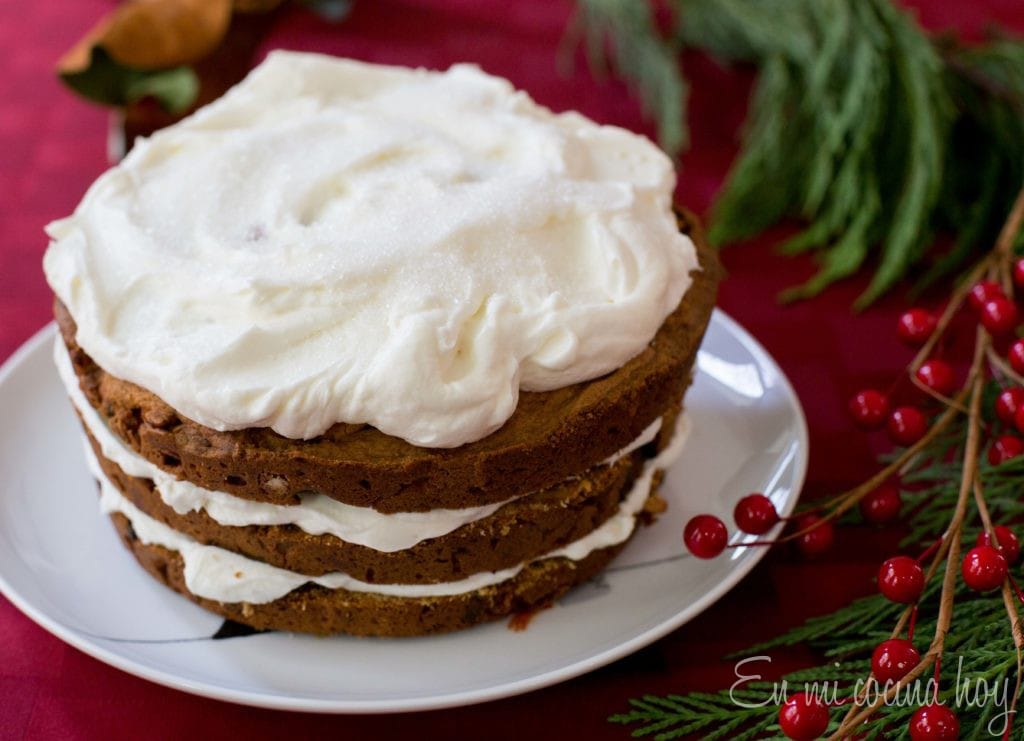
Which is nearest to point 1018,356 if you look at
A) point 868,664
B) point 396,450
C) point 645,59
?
point 868,664

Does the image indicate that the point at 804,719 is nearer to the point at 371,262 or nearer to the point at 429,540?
the point at 429,540

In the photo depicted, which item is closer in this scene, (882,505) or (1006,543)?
(1006,543)

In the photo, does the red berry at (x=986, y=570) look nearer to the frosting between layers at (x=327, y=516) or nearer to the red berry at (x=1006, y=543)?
the red berry at (x=1006, y=543)

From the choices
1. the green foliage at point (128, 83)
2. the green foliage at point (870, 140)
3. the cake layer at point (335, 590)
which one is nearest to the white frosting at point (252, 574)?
the cake layer at point (335, 590)

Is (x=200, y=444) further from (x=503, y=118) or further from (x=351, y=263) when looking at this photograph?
(x=503, y=118)

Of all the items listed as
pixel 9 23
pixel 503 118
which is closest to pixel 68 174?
pixel 9 23

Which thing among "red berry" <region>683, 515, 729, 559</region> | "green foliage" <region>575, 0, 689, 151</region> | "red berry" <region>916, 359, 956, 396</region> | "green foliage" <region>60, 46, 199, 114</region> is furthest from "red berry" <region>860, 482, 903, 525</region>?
"green foliage" <region>60, 46, 199, 114</region>
